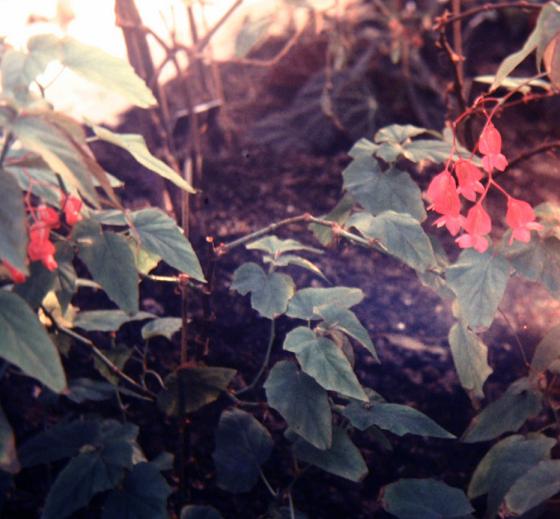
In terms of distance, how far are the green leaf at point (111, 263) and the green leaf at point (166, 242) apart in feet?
0.14

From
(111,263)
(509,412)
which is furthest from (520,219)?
(111,263)

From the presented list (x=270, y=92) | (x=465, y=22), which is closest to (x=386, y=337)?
(x=270, y=92)

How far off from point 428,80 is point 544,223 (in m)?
1.40

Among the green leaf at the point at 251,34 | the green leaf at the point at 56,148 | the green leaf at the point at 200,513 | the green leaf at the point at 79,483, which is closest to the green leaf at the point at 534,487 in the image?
the green leaf at the point at 200,513

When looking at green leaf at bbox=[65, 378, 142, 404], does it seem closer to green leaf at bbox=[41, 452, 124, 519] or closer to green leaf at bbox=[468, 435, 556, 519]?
green leaf at bbox=[41, 452, 124, 519]

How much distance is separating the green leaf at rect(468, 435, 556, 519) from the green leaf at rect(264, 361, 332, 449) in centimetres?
25

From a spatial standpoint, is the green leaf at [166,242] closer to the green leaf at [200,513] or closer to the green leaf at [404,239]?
the green leaf at [404,239]

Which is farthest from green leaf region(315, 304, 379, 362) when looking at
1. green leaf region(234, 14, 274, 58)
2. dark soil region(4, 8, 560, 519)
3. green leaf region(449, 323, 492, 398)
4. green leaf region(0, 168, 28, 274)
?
green leaf region(234, 14, 274, 58)

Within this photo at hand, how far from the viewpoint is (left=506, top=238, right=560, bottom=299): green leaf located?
0.99 meters

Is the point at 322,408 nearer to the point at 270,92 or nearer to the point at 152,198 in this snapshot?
the point at 152,198

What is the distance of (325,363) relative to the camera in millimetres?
968

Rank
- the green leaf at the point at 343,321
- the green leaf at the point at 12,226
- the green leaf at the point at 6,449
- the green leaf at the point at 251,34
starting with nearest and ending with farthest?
1. the green leaf at the point at 12,226
2. the green leaf at the point at 6,449
3. the green leaf at the point at 343,321
4. the green leaf at the point at 251,34

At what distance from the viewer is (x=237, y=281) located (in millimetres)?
1093

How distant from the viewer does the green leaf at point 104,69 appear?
2.69 feet
